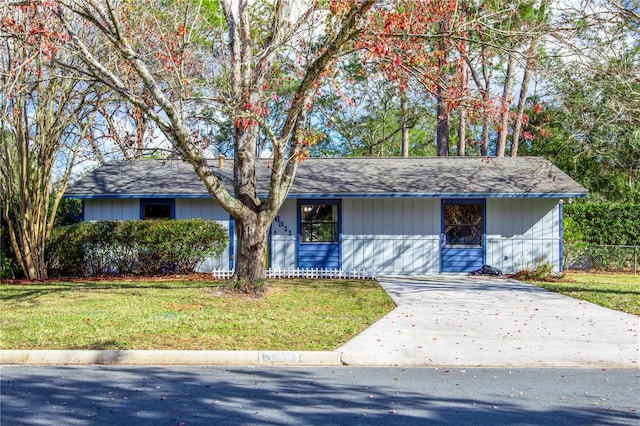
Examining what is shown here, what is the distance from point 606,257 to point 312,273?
34.8ft

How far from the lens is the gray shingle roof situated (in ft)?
58.9

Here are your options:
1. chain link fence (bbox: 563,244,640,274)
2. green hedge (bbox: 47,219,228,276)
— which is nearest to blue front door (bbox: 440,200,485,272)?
chain link fence (bbox: 563,244,640,274)

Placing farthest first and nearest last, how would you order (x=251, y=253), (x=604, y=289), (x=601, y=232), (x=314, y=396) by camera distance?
(x=601, y=232), (x=604, y=289), (x=251, y=253), (x=314, y=396)

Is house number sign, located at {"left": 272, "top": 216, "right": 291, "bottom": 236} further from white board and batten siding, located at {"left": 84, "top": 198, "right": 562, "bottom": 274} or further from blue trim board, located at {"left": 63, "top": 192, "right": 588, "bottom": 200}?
blue trim board, located at {"left": 63, "top": 192, "right": 588, "bottom": 200}

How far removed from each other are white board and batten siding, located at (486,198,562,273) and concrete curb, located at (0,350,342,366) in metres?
12.0

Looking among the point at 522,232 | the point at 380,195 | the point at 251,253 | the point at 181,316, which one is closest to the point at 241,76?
Answer: the point at 251,253

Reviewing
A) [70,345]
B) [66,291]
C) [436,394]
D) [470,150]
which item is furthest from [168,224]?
[470,150]

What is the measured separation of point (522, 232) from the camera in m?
18.5

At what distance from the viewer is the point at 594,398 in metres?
6.08

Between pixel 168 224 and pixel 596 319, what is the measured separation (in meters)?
11.6

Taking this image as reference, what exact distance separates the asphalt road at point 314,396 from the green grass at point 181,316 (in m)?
1.01

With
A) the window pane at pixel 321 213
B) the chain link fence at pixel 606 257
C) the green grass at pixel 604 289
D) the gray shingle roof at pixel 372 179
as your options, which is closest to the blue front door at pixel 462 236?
the gray shingle roof at pixel 372 179

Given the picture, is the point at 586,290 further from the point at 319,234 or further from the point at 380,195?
the point at 319,234

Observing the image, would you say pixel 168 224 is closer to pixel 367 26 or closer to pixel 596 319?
pixel 367 26
